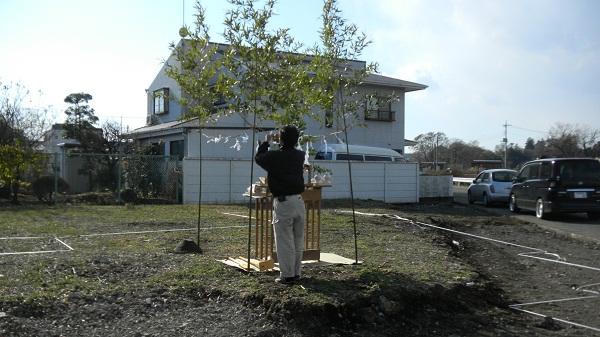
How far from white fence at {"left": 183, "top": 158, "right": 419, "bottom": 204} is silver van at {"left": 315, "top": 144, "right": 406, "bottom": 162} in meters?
0.91

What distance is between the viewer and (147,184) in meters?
20.5

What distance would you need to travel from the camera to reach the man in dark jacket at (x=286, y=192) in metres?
6.47

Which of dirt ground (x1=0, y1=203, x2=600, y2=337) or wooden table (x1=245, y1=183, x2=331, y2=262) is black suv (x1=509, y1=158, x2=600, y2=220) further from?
wooden table (x1=245, y1=183, x2=331, y2=262)

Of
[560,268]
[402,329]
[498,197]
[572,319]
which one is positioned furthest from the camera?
[498,197]

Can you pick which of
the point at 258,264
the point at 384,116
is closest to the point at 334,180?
the point at 384,116

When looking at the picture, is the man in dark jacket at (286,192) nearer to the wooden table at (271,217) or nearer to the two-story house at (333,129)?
the wooden table at (271,217)

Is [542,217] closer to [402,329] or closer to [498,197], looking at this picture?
[498,197]

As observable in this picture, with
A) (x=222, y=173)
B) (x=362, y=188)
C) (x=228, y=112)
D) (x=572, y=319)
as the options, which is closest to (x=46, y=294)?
(x=228, y=112)

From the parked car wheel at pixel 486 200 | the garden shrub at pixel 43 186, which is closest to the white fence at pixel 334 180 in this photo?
the parked car wheel at pixel 486 200

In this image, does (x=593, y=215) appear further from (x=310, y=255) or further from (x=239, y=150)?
(x=310, y=255)

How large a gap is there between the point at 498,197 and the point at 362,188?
5133mm

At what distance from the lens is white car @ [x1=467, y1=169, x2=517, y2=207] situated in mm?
21844

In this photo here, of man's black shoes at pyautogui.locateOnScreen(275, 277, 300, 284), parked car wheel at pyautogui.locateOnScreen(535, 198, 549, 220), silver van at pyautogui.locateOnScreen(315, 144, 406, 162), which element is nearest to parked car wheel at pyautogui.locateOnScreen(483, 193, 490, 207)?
silver van at pyautogui.locateOnScreen(315, 144, 406, 162)

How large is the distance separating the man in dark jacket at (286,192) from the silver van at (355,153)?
50.8ft
